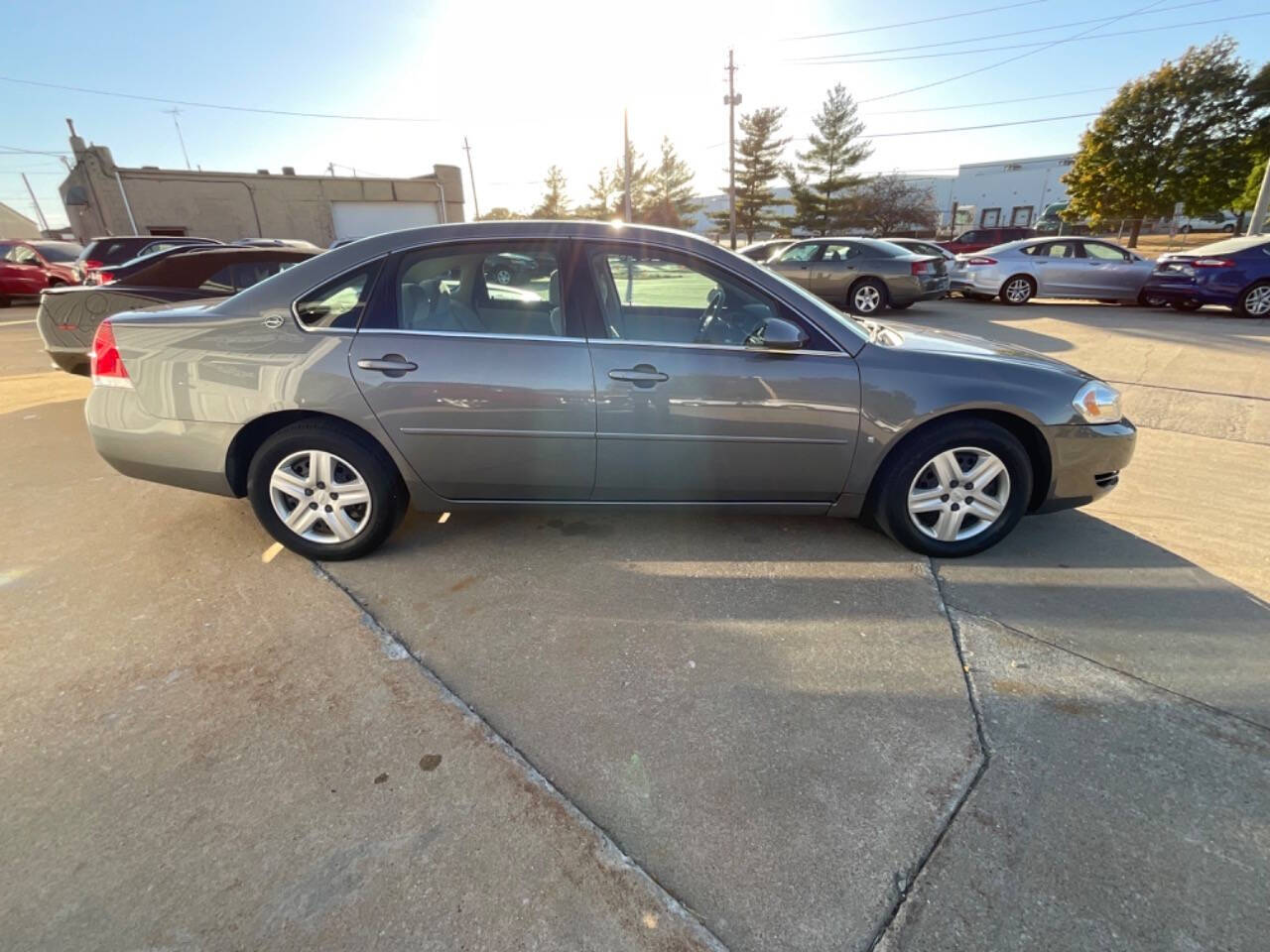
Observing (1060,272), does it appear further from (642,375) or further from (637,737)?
(637,737)

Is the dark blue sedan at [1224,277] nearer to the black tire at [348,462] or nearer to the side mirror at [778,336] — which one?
the side mirror at [778,336]

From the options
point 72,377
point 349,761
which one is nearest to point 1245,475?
point 349,761

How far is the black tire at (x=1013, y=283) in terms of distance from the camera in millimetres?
12172

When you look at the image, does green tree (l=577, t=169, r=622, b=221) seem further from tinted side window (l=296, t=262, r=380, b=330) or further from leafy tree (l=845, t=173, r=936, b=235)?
tinted side window (l=296, t=262, r=380, b=330)

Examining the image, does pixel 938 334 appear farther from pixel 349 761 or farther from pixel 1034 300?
pixel 1034 300

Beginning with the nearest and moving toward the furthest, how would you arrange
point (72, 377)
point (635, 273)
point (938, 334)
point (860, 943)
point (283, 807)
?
1. point (860, 943)
2. point (283, 807)
3. point (635, 273)
4. point (938, 334)
5. point (72, 377)

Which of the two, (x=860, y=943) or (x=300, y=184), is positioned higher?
(x=300, y=184)

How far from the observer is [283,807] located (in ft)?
5.74

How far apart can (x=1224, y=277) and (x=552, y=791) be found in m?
13.7

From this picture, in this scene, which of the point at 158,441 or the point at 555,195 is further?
the point at 555,195

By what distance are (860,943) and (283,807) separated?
156 cm

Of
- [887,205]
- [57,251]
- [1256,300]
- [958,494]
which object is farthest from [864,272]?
[887,205]

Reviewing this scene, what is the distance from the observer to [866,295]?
37.3ft

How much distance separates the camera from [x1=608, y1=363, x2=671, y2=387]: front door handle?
2758 mm
